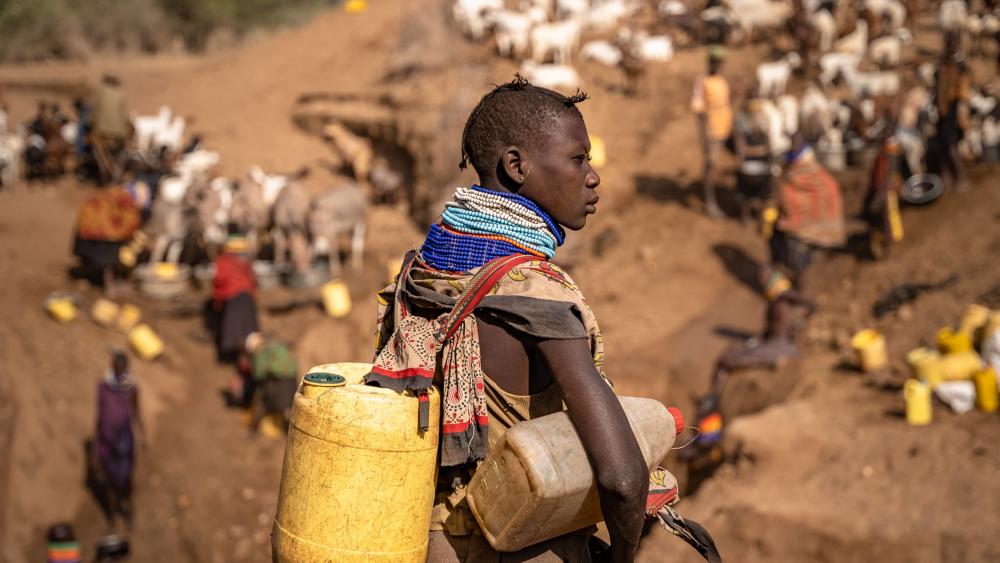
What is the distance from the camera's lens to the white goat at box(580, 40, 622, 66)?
59.6 feet

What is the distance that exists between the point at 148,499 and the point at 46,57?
1834 cm

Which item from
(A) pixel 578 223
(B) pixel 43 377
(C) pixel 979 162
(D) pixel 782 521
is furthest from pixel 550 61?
(A) pixel 578 223

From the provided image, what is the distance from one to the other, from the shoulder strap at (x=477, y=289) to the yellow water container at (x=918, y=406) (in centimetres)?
632

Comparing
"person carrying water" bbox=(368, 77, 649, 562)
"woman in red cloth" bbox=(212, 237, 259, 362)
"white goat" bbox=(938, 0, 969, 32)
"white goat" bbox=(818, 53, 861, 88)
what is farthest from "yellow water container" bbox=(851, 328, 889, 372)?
"white goat" bbox=(938, 0, 969, 32)

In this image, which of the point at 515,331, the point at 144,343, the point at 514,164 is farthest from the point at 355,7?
the point at 515,331

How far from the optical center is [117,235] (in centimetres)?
1209

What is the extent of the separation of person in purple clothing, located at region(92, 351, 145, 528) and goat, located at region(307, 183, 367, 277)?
3682 mm

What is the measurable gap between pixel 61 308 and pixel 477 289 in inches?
428

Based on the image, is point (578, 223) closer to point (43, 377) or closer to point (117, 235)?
point (43, 377)

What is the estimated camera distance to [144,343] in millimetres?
11531

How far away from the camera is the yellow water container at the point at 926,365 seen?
7.72 m

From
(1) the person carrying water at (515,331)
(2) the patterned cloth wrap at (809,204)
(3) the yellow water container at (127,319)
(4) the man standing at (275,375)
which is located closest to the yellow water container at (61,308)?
(3) the yellow water container at (127,319)

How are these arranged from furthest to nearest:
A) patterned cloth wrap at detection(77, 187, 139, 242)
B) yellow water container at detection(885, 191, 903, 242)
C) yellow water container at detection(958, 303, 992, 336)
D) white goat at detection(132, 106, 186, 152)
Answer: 1. white goat at detection(132, 106, 186, 152)
2. patterned cloth wrap at detection(77, 187, 139, 242)
3. yellow water container at detection(885, 191, 903, 242)
4. yellow water container at detection(958, 303, 992, 336)

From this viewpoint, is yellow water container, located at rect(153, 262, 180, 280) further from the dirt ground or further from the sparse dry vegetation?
the sparse dry vegetation
